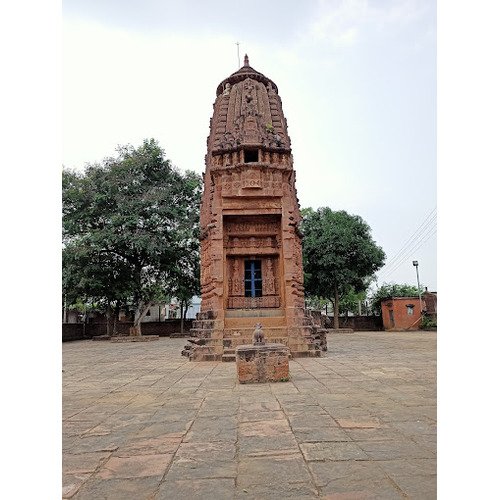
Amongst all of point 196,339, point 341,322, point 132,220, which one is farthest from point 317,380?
point 341,322

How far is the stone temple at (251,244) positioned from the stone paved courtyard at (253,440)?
4699 mm

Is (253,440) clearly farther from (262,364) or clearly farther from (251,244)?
(251,244)

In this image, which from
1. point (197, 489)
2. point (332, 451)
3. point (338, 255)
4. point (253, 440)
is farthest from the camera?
point (338, 255)

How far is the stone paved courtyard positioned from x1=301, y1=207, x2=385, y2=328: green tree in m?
22.2

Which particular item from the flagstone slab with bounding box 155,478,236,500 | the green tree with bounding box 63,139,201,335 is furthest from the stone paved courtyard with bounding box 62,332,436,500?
the green tree with bounding box 63,139,201,335

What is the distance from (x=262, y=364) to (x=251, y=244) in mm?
6896

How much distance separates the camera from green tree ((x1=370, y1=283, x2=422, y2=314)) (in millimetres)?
35500

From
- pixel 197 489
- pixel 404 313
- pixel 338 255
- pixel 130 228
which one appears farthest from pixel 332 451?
pixel 404 313

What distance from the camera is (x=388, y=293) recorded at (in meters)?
38.0

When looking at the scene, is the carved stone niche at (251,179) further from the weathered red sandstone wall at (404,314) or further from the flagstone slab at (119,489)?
the weathered red sandstone wall at (404,314)

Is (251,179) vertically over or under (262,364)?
over

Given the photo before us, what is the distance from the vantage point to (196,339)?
38.0 ft

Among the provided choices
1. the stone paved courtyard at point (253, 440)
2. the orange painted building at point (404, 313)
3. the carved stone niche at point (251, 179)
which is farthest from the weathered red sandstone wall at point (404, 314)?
the stone paved courtyard at point (253, 440)
